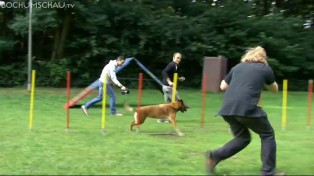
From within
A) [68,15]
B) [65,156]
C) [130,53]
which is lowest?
[65,156]

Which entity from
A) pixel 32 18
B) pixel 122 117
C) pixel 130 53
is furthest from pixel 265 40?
pixel 122 117

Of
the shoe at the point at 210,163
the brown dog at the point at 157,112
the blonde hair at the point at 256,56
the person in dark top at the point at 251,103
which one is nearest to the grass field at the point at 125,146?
the shoe at the point at 210,163

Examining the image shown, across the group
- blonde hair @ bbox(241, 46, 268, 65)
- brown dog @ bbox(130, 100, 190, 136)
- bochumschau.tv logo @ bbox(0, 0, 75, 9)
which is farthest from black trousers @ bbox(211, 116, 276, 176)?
bochumschau.tv logo @ bbox(0, 0, 75, 9)

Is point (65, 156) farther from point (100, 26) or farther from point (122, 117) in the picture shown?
point (100, 26)

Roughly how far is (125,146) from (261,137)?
2440 millimetres

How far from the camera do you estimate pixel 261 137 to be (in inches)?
219

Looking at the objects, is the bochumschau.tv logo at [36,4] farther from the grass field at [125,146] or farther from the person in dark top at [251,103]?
the person in dark top at [251,103]

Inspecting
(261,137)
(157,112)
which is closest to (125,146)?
(157,112)

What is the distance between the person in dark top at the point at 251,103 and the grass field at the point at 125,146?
1.67 feet

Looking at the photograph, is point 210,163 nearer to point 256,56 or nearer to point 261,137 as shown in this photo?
point 261,137

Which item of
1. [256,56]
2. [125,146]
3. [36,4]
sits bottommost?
[125,146]

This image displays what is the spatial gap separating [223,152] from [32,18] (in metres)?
13.4

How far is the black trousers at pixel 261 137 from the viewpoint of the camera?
5.42 m

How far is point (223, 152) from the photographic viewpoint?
18.7 ft
